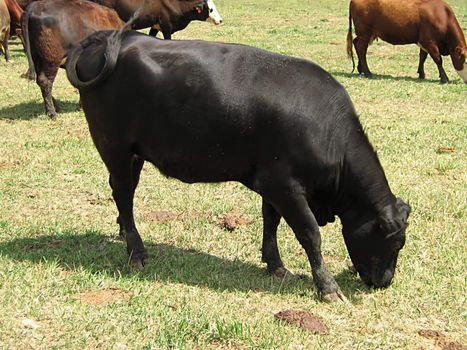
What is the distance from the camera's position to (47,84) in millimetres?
9734

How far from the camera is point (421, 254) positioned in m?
5.25

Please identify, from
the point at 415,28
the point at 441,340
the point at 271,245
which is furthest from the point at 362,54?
Answer: the point at 441,340

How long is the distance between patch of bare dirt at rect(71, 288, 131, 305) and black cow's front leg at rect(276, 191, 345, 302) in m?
1.17

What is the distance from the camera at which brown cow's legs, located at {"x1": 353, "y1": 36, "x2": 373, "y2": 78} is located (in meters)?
14.0

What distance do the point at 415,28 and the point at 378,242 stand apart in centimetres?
1084

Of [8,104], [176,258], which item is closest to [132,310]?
[176,258]

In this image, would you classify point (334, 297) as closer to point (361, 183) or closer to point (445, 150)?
point (361, 183)

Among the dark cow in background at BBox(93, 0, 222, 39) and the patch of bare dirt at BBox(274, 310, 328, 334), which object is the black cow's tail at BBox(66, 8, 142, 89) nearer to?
the patch of bare dirt at BBox(274, 310, 328, 334)

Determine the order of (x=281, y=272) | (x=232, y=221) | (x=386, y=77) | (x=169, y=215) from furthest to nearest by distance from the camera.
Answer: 1. (x=386, y=77)
2. (x=169, y=215)
3. (x=232, y=221)
4. (x=281, y=272)

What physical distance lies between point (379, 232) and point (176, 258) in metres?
1.56

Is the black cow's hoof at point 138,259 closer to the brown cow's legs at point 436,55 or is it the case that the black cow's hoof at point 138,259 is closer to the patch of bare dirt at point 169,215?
the patch of bare dirt at point 169,215

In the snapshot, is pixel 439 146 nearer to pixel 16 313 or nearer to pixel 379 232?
pixel 379 232

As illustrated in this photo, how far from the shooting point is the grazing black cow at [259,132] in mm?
4340

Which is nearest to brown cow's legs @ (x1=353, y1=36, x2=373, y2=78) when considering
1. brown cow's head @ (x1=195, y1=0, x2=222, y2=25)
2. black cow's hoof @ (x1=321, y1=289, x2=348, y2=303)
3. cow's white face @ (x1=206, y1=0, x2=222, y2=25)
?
brown cow's head @ (x1=195, y1=0, x2=222, y2=25)
